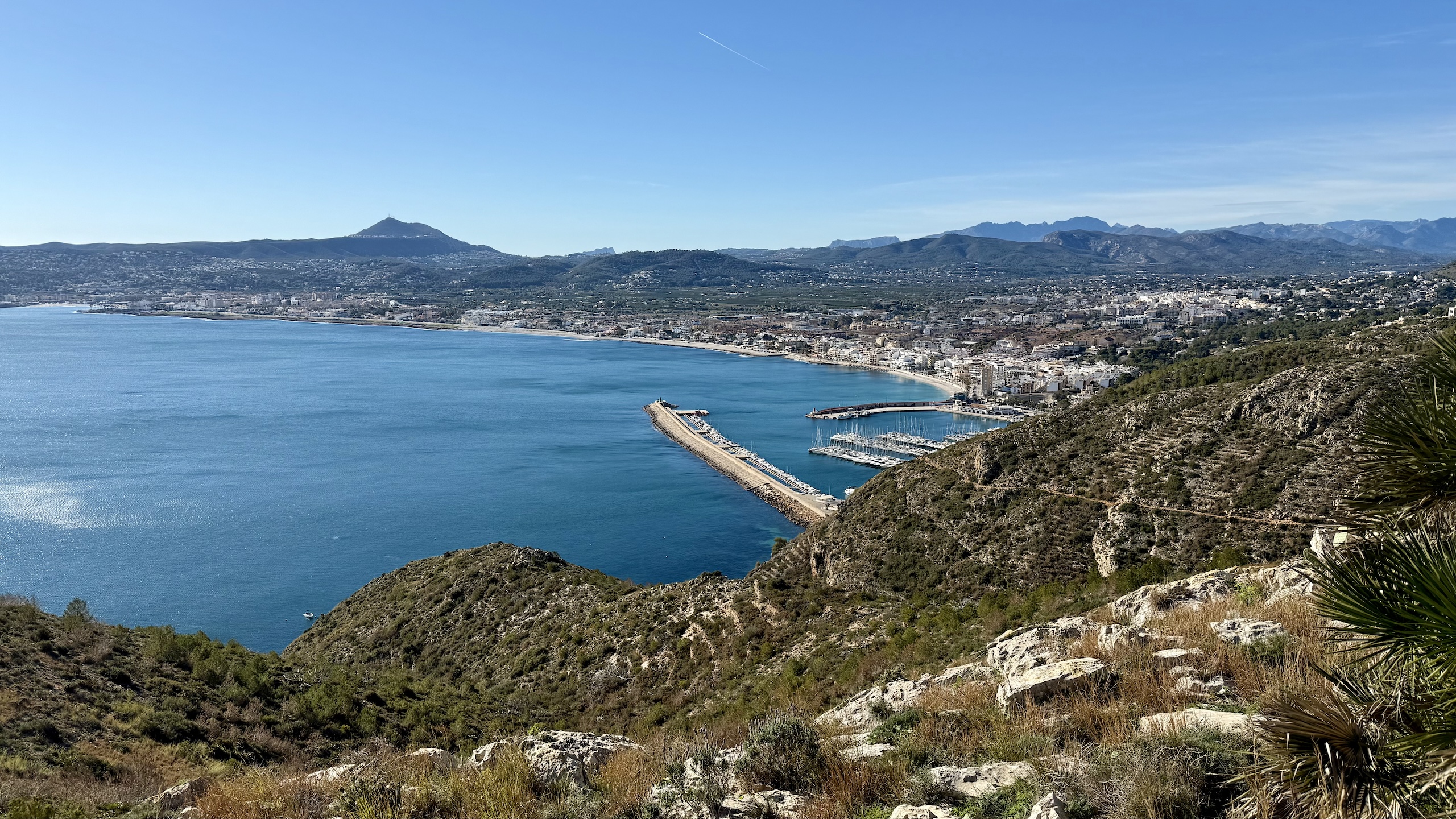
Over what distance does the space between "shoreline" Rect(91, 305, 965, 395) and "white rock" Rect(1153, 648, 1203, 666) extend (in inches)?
2385

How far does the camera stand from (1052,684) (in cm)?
426

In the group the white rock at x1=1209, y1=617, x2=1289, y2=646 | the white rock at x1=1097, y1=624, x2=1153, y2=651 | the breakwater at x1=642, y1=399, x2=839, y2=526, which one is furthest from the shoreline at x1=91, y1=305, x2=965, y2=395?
the white rock at x1=1209, y1=617, x2=1289, y2=646

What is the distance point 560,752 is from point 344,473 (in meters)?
38.9

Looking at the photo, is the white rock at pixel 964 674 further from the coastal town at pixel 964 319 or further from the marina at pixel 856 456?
the coastal town at pixel 964 319

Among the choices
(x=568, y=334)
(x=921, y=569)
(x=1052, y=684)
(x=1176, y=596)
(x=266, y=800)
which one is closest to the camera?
(x=266, y=800)

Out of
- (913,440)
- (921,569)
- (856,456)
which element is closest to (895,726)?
(921,569)

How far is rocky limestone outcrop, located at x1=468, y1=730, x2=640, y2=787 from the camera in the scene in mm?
4160

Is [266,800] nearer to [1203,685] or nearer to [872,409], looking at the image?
[1203,685]

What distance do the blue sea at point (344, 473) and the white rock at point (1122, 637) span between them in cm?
2216

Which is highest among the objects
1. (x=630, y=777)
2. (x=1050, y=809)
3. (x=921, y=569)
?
(x=1050, y=809)

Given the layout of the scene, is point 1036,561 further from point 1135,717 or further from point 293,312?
point 293,312

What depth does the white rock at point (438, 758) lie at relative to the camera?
14.5 ft

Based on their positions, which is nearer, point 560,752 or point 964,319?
point 560,752

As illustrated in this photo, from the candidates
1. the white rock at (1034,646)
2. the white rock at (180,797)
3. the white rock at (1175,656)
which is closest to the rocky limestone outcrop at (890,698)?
the white rock at (1034,646)
